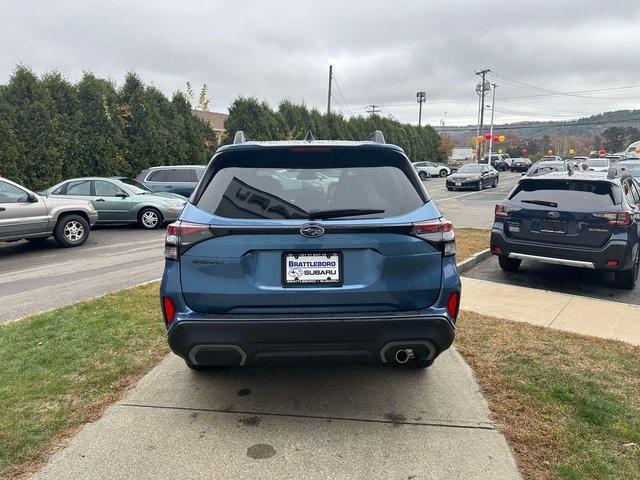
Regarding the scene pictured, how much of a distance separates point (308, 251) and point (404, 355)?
872mm

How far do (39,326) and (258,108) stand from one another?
2648 centimetres

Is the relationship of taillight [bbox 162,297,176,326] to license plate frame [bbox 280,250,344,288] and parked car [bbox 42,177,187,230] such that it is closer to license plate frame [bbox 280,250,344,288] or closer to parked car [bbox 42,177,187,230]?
license plate frame [bbox 280,250,344,288]

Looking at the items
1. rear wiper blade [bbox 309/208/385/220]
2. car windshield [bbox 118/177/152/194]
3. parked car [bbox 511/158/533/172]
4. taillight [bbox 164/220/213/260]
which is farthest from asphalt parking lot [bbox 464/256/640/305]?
parked car [bbox 511/158/533/172]

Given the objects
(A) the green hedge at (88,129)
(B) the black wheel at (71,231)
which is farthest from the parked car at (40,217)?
(A) the green hedge at (88,129)

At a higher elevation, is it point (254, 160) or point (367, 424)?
point (254, 160)

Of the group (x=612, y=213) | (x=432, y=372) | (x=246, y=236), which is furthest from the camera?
(x=612, y=213)

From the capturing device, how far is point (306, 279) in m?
2.90

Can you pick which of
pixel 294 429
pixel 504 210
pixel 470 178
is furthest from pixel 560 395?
pixel 470 178

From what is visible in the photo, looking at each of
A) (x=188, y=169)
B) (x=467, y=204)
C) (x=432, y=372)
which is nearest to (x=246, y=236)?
(x=432, y=372)

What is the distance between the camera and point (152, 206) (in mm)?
13180

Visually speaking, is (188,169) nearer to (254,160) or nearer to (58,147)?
(58,147)

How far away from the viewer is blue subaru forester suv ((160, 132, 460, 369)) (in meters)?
2.87

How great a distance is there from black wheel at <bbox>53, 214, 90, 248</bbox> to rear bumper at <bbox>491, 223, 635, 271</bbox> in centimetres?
853

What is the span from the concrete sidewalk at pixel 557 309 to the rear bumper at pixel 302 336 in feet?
9.46
